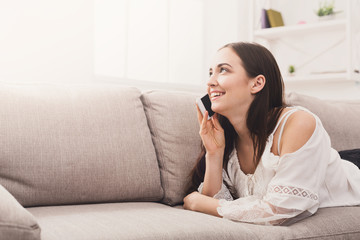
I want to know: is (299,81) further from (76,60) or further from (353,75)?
(76,60)

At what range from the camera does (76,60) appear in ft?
8.89

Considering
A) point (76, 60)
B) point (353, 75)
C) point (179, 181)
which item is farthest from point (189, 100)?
point (353, 75)

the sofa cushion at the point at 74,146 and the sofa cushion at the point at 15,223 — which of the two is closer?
the sofa cushion at the point at 15,223

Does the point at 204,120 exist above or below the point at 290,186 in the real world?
above

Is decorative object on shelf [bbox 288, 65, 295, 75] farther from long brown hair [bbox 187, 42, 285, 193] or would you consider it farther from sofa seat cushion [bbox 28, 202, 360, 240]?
sofa seat cushion [bbox 28, 202, 360, 240]

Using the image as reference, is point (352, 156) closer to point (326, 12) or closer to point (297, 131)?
point (297, 131)

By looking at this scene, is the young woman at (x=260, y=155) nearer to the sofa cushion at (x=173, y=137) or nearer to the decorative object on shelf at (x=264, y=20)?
the sofa cushion at (x=173, y=137)

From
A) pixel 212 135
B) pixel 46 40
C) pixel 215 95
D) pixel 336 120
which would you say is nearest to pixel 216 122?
pixel 212 135

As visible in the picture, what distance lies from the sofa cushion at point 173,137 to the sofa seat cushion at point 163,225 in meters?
0.18

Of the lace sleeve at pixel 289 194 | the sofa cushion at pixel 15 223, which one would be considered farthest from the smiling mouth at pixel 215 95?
the sofa cushion at pixel 15 223

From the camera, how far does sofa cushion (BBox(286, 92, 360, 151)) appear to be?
2102 millimetres

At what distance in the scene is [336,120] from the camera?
2139mm

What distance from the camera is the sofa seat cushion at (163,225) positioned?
3.72 ft

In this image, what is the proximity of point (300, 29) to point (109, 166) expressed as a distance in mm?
2289
